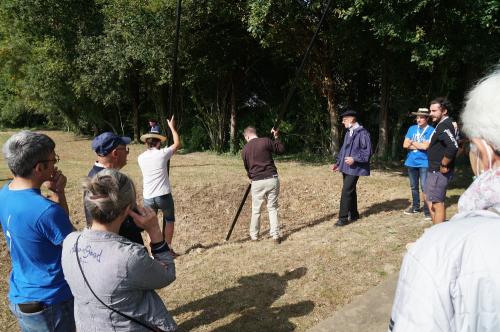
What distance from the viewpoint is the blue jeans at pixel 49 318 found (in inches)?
93.5

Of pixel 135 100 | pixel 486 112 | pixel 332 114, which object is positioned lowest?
pixel 486 112

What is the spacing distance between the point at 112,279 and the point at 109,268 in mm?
57

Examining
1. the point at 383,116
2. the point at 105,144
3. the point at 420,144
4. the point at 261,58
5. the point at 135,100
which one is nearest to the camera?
the point at 105,144

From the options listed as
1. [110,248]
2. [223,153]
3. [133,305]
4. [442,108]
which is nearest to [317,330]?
[133,305]

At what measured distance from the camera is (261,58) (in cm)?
1600

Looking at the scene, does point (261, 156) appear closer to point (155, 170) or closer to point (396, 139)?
point (155, 170)

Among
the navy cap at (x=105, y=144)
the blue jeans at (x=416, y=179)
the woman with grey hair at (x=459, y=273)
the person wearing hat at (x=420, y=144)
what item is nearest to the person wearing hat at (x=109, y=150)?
the navy cap at (x=105, y=144)

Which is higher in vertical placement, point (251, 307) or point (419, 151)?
point (419, 151)

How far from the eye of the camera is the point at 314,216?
801 cm

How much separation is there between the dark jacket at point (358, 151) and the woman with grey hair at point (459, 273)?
17.0 ft

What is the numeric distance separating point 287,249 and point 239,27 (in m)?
10.8

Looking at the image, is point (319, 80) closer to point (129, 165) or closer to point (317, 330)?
point (129, 165)

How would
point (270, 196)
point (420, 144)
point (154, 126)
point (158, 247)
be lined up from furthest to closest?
point (154, 126)
point (420, 144)
point (270, 196)
point (158, 247)

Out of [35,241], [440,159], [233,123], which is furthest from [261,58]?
[35,241]
